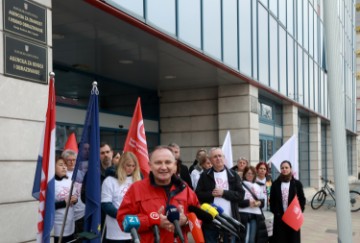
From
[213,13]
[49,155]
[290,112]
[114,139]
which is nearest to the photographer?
[49,155]

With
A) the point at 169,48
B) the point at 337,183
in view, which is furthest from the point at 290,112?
the point at 337,183

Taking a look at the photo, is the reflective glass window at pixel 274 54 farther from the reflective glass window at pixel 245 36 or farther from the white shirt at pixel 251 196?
the white shirt at pixel 251 196

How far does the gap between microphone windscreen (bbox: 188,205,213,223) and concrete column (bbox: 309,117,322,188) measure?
18687 mm

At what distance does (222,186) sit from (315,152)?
16051 mm

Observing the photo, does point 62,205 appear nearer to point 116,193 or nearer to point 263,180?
point 116,193

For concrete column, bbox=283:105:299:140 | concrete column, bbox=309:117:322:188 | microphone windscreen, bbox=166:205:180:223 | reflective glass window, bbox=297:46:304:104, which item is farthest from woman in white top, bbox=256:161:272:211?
concrete column, bbox=309:117:322:188

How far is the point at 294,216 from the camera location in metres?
6.33

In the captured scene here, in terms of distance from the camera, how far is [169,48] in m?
8.63

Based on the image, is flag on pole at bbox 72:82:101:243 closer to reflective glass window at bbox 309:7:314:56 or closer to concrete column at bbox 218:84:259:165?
concrete column at bbox 218:84:259:165

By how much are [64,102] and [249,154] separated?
549 cm

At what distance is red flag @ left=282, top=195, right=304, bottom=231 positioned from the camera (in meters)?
6.32

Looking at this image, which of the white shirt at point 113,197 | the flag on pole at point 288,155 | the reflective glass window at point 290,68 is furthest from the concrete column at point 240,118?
the white shirt at point 113,197

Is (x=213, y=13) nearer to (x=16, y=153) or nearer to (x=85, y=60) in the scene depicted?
(x=85, y=60)

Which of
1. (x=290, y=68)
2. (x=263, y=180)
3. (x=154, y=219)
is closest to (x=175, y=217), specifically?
(x=154, y=219)
